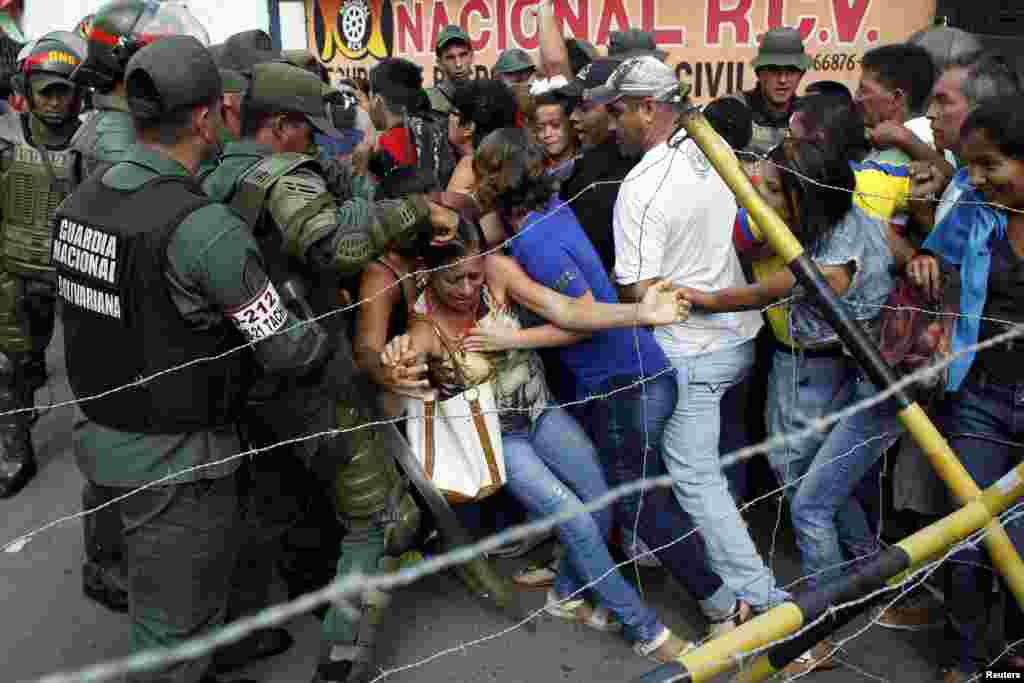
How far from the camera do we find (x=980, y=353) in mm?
3260

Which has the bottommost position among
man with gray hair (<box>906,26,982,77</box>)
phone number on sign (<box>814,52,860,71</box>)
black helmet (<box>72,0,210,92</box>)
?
phone number on sign (<box>814,52,860,71</box>)

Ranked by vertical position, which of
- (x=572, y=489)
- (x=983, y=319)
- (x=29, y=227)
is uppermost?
(x=983, y=319)

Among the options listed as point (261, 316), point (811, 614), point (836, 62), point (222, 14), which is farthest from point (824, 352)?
point (222, 14)

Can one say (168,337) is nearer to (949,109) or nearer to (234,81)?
(234,81)

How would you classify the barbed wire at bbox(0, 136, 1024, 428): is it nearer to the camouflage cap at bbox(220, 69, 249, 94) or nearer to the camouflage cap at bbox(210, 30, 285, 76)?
the camouflage cap at bbox(220, 69, 249, 94)

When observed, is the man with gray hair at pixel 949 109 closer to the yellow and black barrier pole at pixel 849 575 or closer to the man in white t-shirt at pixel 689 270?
the man in white t-shirt at pixel 689 270

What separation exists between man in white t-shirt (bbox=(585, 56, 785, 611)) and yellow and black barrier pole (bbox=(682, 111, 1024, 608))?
2.48ft

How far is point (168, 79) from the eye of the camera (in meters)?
2.81

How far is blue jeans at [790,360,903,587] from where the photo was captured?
3520 millimetres

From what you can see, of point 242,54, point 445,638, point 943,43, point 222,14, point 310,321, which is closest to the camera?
point 310,321

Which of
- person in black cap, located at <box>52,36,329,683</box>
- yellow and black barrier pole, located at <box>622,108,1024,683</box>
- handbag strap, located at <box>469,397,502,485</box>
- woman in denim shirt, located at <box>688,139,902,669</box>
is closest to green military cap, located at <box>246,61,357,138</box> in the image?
person in black cap, located at <box>52,36,329,683</box>

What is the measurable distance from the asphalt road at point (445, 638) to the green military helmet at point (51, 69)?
217 centimetres

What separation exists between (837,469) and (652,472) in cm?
66

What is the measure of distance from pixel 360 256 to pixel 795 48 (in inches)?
124
